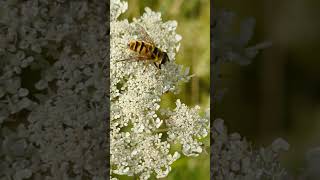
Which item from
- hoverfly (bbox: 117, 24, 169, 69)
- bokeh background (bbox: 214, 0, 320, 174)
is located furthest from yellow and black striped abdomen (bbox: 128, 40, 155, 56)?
bokeh background (bbox: 214, 0, 320, 174)

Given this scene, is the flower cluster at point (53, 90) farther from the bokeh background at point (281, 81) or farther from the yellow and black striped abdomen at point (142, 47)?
the bokeh background at point (281, 81)

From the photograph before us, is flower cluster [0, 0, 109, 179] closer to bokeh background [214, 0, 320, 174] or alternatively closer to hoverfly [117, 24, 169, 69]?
hoverfly [117, 24, 169, 69]

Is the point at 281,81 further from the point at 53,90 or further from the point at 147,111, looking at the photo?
the point at 53,90

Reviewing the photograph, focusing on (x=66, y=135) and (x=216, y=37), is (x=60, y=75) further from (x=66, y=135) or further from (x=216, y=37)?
(x=216, y=37)

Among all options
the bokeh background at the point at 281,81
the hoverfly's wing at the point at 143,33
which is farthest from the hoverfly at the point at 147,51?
the bokeh background at the point at 281,81

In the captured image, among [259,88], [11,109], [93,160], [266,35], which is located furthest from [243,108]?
[11,109]

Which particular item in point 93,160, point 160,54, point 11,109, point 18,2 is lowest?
point 93,160
